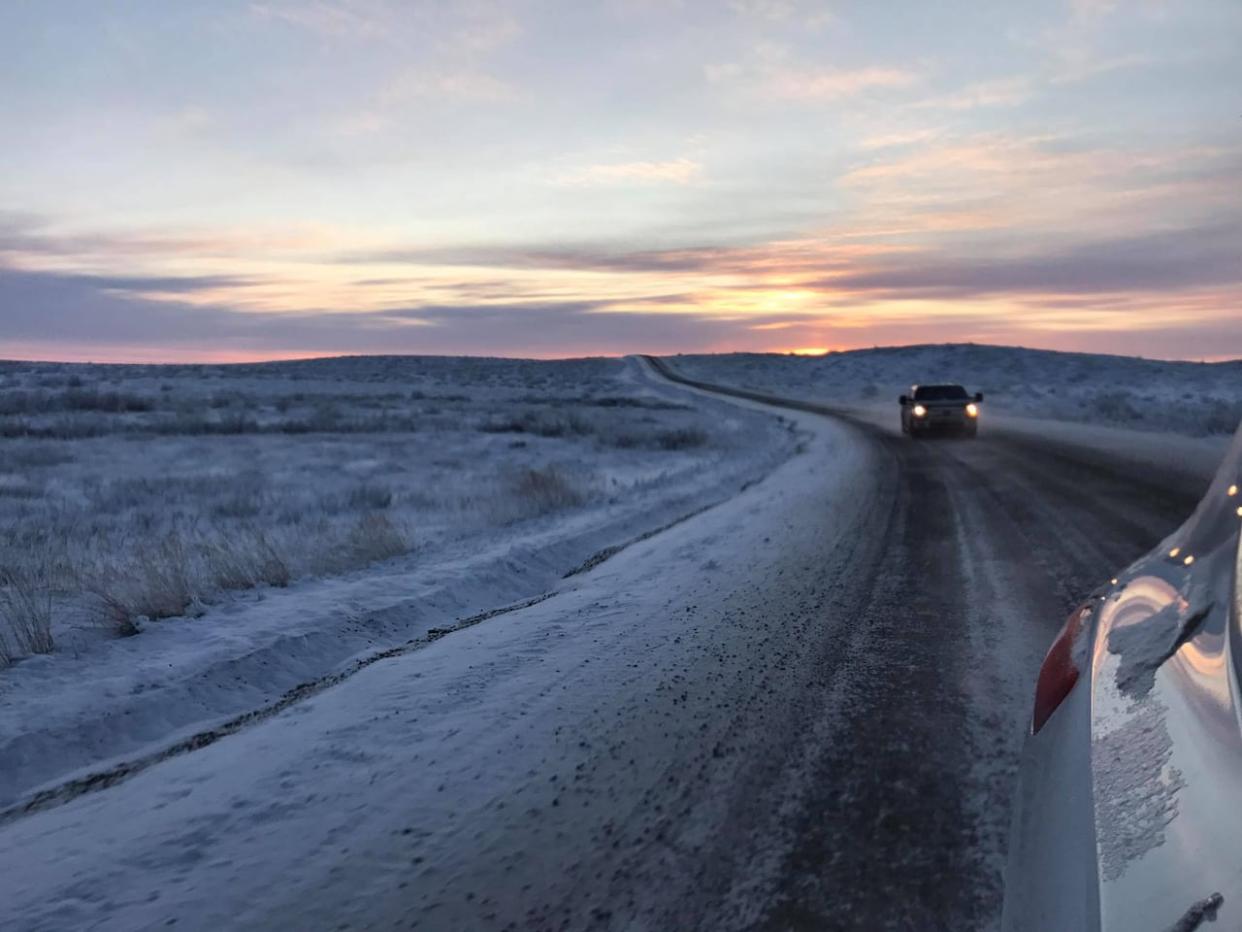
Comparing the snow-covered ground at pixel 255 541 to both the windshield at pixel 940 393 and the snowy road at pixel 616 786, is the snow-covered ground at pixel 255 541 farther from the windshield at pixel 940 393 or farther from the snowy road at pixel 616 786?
the windshield at pixel 940 393

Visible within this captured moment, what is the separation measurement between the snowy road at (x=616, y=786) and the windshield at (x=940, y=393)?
17.0 meters

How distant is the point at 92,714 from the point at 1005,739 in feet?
15.9

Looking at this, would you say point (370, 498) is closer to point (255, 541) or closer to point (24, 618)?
point (255, 541)

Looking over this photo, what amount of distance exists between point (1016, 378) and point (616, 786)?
101 meters

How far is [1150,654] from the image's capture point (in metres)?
2.31

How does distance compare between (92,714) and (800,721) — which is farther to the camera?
(92,714)

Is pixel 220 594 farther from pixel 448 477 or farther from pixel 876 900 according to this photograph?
pixel 448 477

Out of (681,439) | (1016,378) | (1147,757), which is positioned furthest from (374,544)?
(1016,378)

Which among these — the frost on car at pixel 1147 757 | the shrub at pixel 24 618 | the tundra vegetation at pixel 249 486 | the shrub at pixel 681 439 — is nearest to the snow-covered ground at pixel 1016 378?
the shrub at pixel 681 439

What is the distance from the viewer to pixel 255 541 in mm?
10969

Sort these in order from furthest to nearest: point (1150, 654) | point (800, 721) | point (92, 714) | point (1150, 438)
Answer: point (1150, 438), point (92, 714), point (800, 721), point (1150, 654)

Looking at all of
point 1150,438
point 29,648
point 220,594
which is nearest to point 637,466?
point 1150,438

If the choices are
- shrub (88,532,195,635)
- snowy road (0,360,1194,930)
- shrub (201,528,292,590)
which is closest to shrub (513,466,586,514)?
shrub (201,528,292,590)

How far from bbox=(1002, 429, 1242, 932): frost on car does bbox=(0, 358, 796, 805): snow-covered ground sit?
14.4 ft
